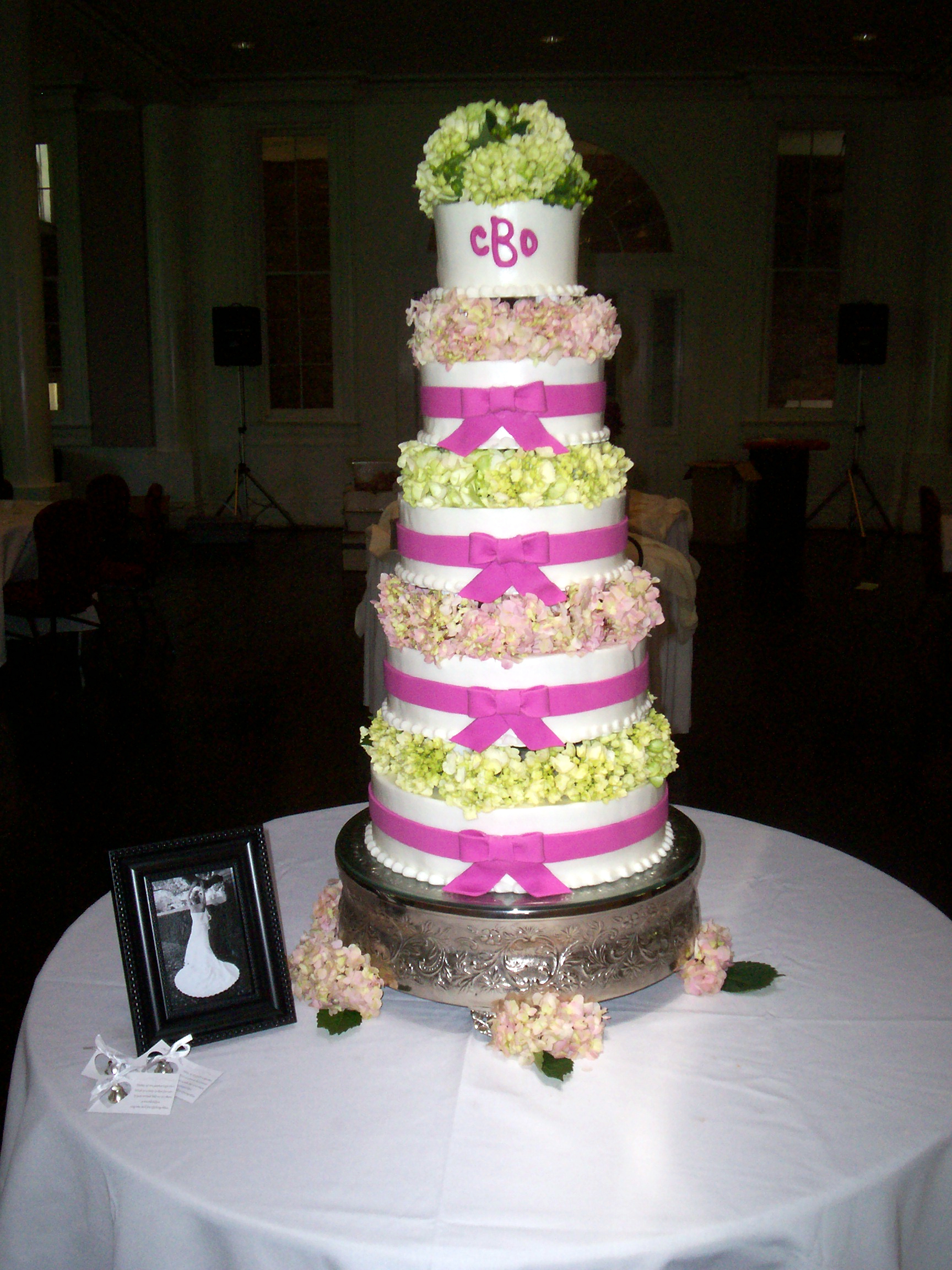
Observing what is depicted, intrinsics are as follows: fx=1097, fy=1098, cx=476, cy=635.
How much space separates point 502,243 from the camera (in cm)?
153

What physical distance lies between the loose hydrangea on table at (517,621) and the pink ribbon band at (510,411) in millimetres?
210

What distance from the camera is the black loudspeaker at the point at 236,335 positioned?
36.4 feet

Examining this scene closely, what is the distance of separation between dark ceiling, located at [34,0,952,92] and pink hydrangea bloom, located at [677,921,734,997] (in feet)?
29.6

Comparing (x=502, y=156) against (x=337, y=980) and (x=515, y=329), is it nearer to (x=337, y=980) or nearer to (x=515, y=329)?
(x=515, y=329)

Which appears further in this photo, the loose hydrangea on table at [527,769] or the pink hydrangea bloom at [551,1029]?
the loose hydrangea on table at [527,769]

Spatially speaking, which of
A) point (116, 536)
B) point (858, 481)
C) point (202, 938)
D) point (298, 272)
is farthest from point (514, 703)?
point (298, 272)

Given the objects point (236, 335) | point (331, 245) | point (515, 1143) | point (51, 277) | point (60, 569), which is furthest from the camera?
point (51, 277)

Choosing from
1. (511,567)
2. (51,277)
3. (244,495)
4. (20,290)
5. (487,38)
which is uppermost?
(487,38)

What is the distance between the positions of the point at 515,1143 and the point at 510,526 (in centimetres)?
79

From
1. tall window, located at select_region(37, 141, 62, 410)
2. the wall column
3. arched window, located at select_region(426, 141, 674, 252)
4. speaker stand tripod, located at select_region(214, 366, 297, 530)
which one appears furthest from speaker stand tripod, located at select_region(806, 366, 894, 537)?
tall window, located at select_region(37, 141, 62, 410)

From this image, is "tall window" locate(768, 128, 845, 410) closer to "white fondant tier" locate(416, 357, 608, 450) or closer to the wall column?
the wall column

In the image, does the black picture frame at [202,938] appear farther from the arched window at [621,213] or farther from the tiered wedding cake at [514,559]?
the arched window at [621,213]

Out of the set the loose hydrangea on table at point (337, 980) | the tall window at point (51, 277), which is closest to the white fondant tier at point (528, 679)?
the loose hydrangea on table at point (337, 980)

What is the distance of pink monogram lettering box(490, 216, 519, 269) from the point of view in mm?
1526
